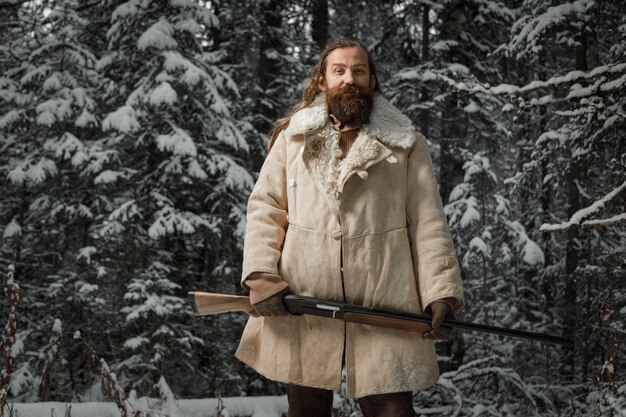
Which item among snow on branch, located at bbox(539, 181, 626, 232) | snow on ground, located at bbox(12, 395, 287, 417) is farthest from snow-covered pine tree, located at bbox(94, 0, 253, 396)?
snow on branch, located at bbox(539, 181, 626, 232)

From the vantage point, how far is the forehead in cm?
326

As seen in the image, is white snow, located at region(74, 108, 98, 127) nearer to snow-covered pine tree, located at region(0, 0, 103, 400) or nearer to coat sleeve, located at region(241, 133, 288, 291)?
snow-covered pine tree, located at region(0, 0, 103, 400)

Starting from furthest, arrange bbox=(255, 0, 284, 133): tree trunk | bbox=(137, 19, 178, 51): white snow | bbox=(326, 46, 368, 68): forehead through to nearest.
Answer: bbox=(255, 0, 284, 133): tree trunk → bbox=(137, 19, 178, 51): white snow → bbox=(326, 46, 368, 68): forehead

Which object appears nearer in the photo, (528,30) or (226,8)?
(528,30)

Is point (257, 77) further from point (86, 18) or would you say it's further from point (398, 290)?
point (398, 290)

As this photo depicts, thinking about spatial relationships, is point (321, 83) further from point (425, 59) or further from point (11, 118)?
point (11, 118)

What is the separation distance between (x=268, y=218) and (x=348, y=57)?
39.1 inches

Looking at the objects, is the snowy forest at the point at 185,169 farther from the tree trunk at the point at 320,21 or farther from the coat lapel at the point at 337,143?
the coat lapel at the point at 337,143

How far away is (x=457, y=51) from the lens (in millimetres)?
10039

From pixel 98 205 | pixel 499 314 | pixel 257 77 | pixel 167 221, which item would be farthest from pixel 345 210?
pixel 499 314

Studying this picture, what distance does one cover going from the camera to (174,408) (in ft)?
13.4

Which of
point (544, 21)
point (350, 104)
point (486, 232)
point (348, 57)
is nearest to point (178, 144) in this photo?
point (486, 232)

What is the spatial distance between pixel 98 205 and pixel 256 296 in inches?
303

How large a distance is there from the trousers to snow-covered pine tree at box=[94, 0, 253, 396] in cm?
556
